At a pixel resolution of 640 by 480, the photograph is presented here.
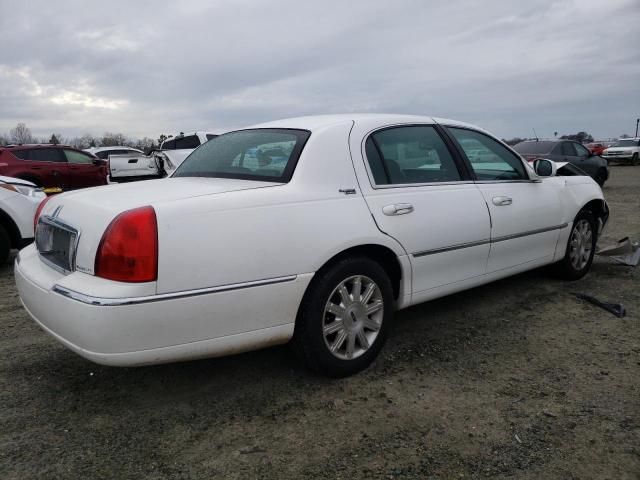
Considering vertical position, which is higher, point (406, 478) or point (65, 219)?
point (65, 219)

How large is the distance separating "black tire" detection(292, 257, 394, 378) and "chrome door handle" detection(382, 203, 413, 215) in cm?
31

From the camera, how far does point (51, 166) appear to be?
1212cm

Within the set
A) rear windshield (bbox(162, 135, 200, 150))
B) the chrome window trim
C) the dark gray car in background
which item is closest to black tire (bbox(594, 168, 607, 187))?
the dark gray car in background

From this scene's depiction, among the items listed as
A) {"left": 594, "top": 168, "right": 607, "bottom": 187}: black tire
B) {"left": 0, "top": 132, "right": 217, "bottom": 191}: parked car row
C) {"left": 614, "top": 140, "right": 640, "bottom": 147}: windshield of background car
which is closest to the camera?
{"left": 0, "top": 132, "right": 217, "bottom": 191}: parked car row

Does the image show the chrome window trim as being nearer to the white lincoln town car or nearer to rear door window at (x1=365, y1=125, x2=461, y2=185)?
the white lincoln town car

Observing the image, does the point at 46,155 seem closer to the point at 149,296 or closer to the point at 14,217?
the point at 14,217

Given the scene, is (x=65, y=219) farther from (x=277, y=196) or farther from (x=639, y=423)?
(x=639, y=423)

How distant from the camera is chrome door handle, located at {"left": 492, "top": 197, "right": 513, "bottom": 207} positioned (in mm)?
3691

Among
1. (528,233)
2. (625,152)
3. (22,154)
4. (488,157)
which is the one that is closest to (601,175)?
(528,233)

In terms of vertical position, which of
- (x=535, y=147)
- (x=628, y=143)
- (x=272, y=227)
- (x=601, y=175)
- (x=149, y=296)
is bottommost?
(x=149, y=296)

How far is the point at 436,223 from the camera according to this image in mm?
3213

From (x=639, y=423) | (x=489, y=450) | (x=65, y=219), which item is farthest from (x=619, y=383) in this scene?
(x=65, y=219)

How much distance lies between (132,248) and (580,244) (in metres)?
4.04

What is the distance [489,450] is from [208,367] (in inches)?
64.8
